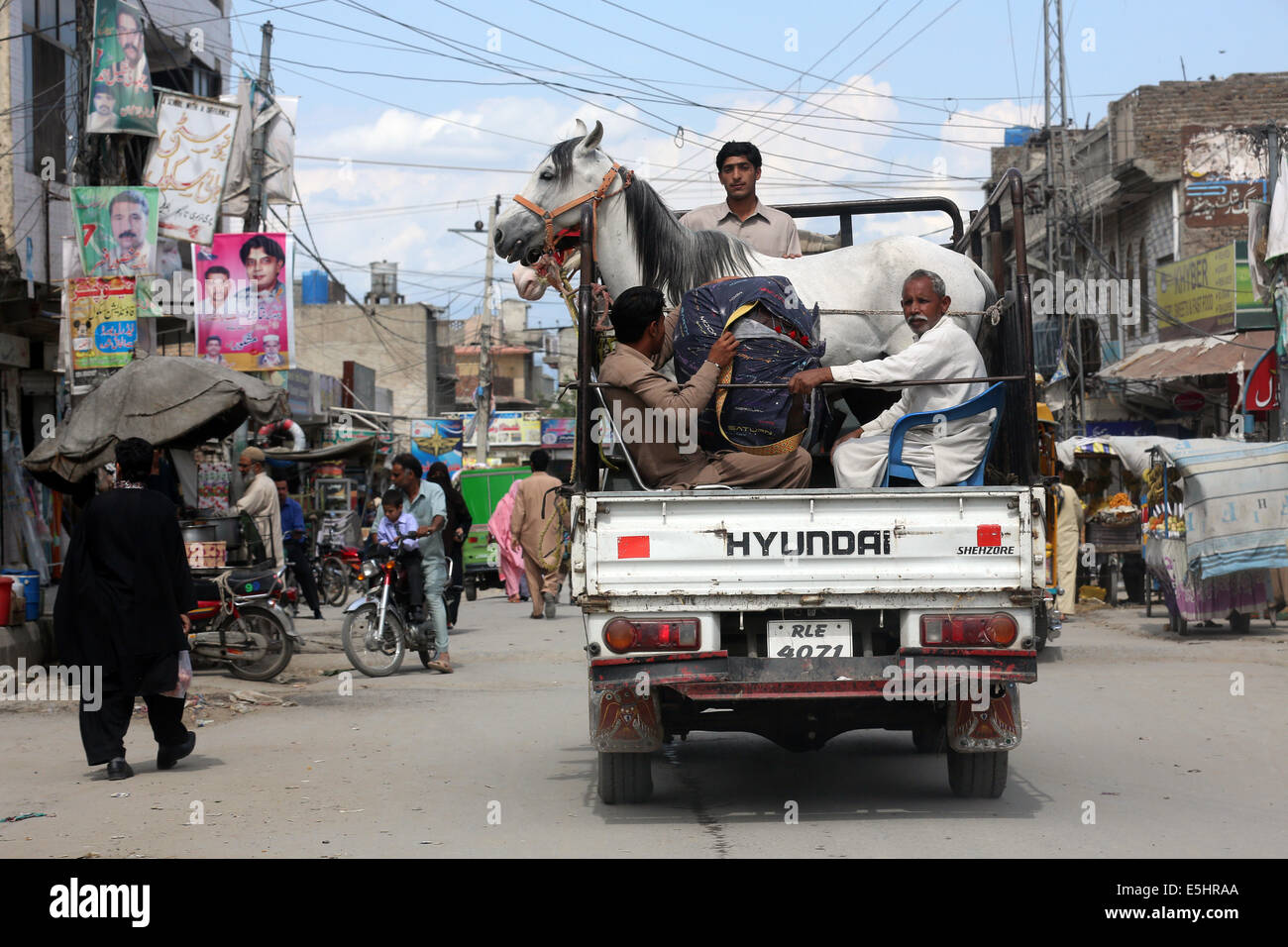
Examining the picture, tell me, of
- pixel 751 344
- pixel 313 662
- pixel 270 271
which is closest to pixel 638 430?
pixel 751 344

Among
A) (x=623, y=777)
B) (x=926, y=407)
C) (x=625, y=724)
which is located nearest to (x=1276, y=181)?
(x=926, y=407)

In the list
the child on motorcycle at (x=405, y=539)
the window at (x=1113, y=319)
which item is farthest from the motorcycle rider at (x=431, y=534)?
the window at (x=1113, y=319)

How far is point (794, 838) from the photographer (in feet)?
18.9

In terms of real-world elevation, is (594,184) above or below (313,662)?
above

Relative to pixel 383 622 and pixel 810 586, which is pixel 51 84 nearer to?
pixel 383 622

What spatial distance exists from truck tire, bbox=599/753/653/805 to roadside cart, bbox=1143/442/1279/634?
9.75 metres

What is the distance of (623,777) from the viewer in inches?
260

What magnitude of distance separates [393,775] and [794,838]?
2.68 meters

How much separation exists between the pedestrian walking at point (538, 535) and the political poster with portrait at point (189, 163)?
4807 millimetres

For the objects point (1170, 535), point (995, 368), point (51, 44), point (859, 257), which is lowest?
point (1170, 535)

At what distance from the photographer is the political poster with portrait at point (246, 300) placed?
1861cm

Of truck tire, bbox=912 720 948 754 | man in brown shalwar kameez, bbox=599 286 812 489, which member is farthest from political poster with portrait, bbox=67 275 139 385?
truck tire, bbox=912 720 948 754

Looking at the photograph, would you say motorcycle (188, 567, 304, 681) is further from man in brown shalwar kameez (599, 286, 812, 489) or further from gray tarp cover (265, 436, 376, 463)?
gray tarp cover (265, 436, 376, 463)

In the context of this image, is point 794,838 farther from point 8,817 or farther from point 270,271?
point 270,271
